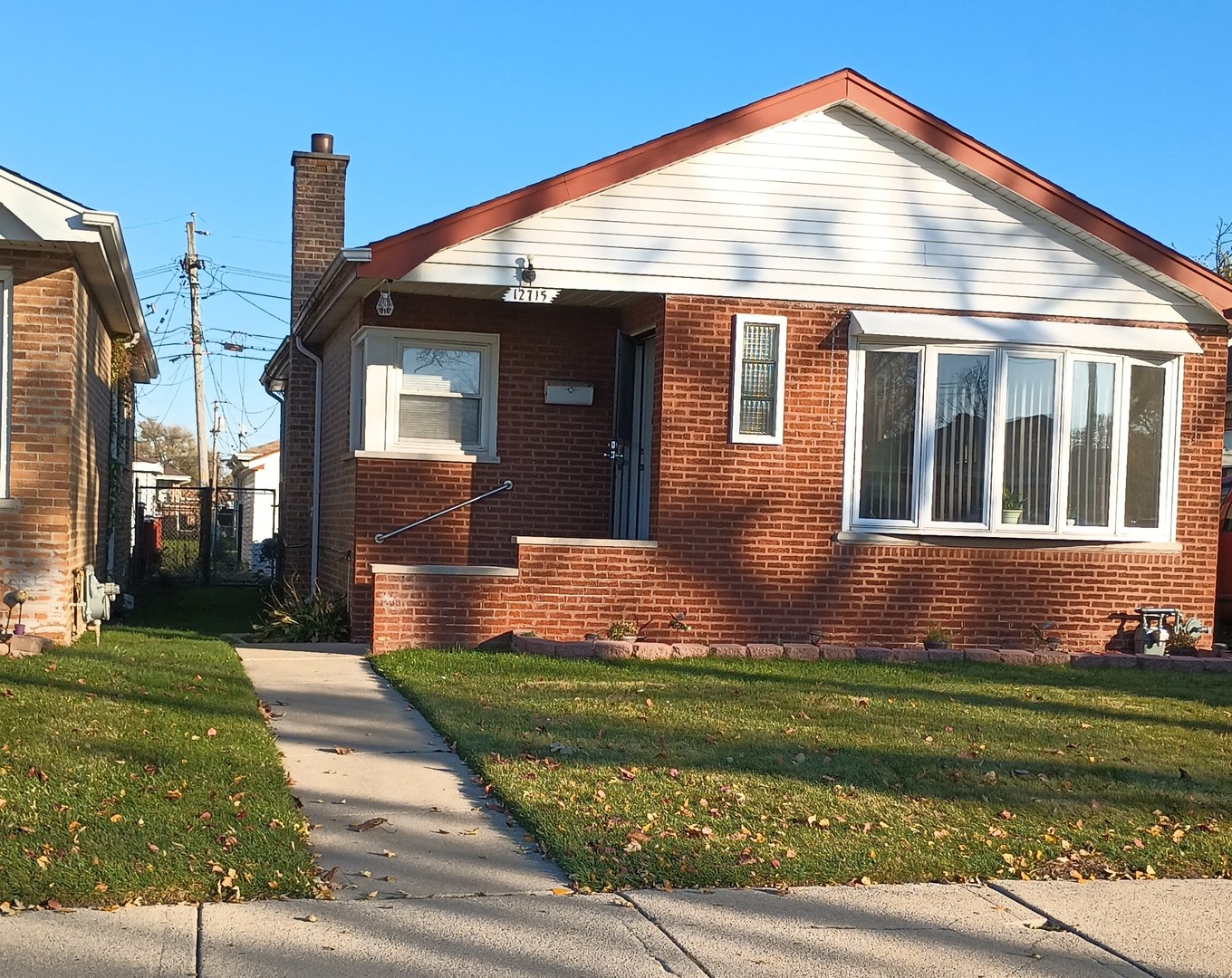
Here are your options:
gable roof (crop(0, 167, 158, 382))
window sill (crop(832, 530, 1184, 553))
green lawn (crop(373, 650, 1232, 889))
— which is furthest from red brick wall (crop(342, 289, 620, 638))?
gable roof (crop(0, 167, 158, 382))

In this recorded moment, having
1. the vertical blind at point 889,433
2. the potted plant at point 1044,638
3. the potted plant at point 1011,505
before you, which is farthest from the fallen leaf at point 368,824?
the potted plant at point 1044,638

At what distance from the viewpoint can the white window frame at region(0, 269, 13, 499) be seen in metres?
10.7

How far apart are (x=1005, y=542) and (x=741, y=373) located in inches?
117

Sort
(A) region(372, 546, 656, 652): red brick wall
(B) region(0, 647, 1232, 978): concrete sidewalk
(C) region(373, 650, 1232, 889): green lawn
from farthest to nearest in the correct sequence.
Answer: (A) region(372, 546, 656, 652): red brick wall, (C) region(373, 650, 1232, 889): green lawn, (B) region(0, 647, 1232, 978): concrete sidewalk

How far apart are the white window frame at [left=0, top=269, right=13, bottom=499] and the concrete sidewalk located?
5.82 metres

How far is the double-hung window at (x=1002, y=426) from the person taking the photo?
1266cm

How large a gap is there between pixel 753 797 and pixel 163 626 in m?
9.45

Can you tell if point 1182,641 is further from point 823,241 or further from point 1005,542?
point 823,241

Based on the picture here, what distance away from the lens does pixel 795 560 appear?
12.7m

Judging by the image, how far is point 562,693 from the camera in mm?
9664

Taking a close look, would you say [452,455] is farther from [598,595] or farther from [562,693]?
[562,693]

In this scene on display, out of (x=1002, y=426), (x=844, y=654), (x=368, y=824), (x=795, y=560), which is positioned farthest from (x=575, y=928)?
(x=1002, y=426)

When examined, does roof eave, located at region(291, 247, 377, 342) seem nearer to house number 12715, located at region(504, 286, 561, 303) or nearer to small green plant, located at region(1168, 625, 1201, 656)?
house number 12715, located at region(504, 286, 561, 303)

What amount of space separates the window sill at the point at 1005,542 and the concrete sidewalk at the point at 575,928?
22.8ft
